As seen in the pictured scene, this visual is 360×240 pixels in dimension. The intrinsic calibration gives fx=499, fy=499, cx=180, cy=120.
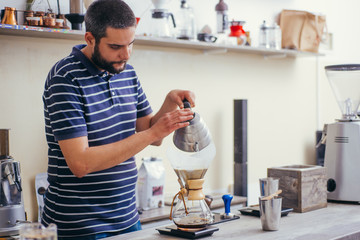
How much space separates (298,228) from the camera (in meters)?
1.92

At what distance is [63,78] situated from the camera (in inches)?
77.0

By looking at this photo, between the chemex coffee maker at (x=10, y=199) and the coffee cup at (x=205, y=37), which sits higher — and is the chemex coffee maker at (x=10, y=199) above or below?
below

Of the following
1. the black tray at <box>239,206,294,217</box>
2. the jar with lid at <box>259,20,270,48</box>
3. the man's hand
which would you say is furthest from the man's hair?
the jar with lid at <box>259,20,270,48</box>

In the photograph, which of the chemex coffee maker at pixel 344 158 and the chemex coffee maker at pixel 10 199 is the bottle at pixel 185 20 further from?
the chemex coffee maker at pixel 10 199

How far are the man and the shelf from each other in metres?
0.53

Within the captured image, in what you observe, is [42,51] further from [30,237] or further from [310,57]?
[310,57]

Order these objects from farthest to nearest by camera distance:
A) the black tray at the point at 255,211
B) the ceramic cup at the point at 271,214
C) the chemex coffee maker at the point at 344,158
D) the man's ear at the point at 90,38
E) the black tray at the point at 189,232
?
the chemex coffee maker at the point at 344,158
the black tray at the point at 255,211
the man's ear at the point at 90,38
the ceramic cup at the point at 271,214
the black tray at the point at 189,232

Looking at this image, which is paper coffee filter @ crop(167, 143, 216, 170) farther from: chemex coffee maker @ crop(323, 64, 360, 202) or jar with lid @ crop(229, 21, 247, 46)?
jar with lid @ crop(229, 21, 247, 46)

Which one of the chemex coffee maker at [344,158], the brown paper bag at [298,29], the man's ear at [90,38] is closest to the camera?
the man's ear at [90,38]

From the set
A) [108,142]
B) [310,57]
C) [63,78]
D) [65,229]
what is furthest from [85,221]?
[310,57]

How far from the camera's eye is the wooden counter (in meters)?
1.81

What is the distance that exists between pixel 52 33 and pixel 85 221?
1.14 metres

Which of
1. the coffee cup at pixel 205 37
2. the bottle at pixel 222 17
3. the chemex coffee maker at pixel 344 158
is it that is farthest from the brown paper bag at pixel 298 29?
the chemex coffee maker at pixel 344 158

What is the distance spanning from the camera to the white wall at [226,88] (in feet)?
9.07
